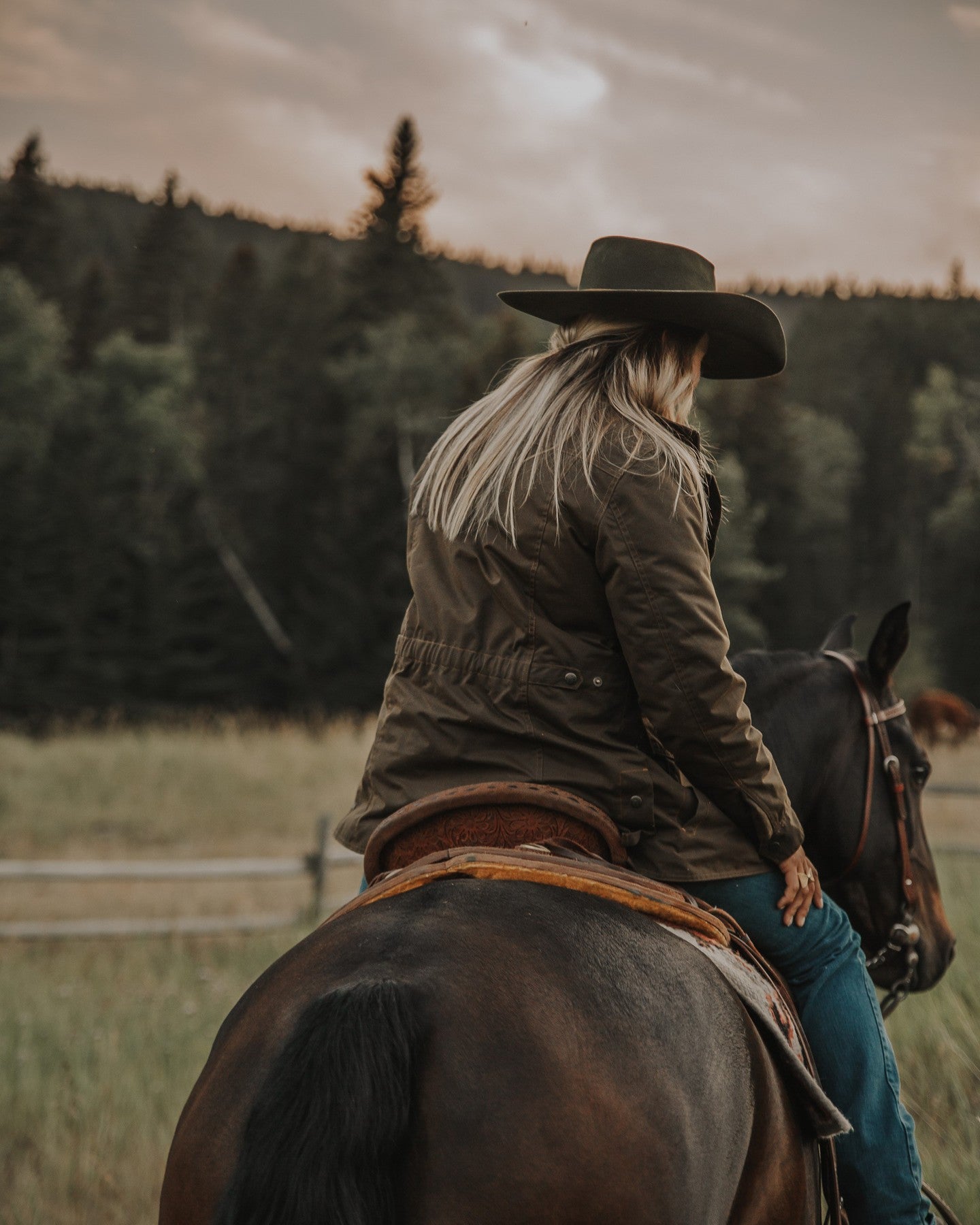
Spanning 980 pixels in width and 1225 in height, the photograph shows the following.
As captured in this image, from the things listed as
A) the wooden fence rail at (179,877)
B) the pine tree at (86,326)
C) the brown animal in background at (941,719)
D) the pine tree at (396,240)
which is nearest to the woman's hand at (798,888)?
the wooden fence rail at (179,877)

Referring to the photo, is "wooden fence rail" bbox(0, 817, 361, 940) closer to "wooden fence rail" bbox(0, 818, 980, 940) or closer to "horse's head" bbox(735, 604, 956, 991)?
"wooden fence rail" bbox(0, 818, 980, 940)

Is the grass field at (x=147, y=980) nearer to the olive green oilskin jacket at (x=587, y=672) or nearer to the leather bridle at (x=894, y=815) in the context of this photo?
the leather bridle at (x=894, y=815)

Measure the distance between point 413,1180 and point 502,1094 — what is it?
0.16 meters

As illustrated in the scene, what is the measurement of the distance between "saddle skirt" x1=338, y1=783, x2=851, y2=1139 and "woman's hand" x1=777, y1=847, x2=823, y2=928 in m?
0.23

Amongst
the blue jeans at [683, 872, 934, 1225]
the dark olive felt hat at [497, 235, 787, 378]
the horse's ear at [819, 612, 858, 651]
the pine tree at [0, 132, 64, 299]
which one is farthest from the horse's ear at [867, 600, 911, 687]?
the pine tree at [0, 132, 64, 299]

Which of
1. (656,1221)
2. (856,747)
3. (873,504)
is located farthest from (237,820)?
(873,504)

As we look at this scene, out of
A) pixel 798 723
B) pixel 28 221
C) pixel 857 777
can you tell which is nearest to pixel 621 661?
pixel 798 723

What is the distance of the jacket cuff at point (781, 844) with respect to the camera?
2.28 metres

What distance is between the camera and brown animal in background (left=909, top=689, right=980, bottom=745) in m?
18.5

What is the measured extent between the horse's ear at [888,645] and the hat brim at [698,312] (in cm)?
80

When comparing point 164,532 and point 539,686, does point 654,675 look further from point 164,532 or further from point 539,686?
point 164,532

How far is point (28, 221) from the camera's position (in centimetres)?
4253

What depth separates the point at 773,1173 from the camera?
1.96 metres

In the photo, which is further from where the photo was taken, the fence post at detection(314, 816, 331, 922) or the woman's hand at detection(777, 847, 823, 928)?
the fence post at detection(314, 816, 331, 922)
